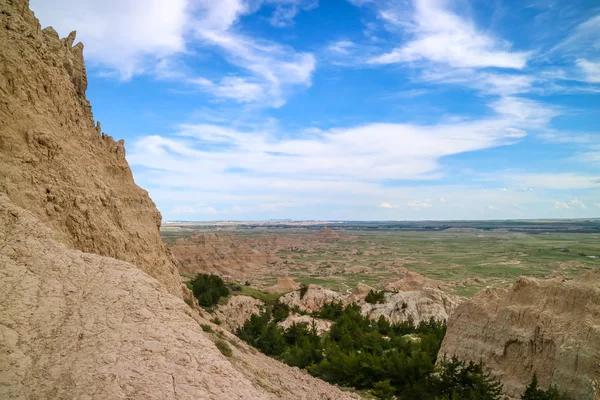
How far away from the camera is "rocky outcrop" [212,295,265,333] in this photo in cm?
3458

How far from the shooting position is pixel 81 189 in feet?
40.8

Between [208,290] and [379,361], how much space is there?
1987 cm

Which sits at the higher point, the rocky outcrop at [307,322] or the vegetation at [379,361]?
the vegetation at [379,361]

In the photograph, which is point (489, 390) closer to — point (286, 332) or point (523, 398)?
point (523, 398)

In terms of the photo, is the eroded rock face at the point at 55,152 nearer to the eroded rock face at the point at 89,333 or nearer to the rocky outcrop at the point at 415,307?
the eroded rock face at the point at 89,333

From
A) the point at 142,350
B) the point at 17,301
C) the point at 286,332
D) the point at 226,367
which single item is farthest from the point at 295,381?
the point at 286,332

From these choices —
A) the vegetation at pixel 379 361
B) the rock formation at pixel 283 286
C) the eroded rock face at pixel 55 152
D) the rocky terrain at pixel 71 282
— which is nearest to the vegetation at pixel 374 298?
the vegetation at pixel 379 361

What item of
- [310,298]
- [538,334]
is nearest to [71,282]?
[538,334]

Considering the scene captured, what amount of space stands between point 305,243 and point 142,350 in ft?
516

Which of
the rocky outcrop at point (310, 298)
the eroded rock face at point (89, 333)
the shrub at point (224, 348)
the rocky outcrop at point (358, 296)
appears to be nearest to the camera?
the eroded rock face at point (89, 333)

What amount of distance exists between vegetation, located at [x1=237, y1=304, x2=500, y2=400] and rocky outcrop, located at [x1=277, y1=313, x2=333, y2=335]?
5.99 feet

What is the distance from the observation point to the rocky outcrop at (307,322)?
34703 millimetres

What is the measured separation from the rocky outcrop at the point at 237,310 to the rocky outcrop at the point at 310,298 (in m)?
4.54

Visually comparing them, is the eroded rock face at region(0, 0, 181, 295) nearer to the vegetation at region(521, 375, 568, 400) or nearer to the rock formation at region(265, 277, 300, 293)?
the vegetation at region(521, 375, 568, 400)
